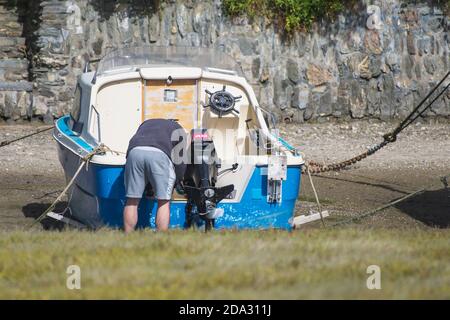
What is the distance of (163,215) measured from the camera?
1037cm

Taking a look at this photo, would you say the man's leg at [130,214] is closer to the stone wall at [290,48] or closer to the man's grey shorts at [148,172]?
the man's grey shorts at [148,172]

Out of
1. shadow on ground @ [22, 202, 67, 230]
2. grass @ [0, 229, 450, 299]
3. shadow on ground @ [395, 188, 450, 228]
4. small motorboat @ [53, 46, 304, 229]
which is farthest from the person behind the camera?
shadow on ground @ [395, 188, 450, 228]

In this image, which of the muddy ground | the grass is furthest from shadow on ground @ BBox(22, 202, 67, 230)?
the grass

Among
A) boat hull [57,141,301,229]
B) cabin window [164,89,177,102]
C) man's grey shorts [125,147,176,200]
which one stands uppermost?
cabin window [164,89,177,102]

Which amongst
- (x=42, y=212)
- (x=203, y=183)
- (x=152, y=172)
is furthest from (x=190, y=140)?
(x=42, y=212)

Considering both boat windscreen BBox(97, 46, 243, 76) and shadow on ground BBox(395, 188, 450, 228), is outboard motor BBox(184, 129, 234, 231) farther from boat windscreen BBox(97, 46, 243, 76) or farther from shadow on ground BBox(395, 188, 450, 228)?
shadow on ground BBox(395, 188, 450, 228)

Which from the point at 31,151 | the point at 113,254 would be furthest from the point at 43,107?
the point at 113,254

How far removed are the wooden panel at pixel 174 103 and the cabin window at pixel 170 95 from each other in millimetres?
25

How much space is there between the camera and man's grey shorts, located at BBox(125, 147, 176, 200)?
1029cm

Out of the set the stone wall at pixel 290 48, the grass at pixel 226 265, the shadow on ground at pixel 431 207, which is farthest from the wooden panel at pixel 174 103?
the stone wall at pixel 290 48

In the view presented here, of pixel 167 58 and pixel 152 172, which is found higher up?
pixel 167 58

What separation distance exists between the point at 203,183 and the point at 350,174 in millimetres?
6132

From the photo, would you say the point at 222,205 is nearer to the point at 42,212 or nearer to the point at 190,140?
the point at 190,140

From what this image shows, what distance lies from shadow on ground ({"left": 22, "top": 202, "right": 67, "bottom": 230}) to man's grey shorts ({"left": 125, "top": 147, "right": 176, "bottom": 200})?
224 centimetres
